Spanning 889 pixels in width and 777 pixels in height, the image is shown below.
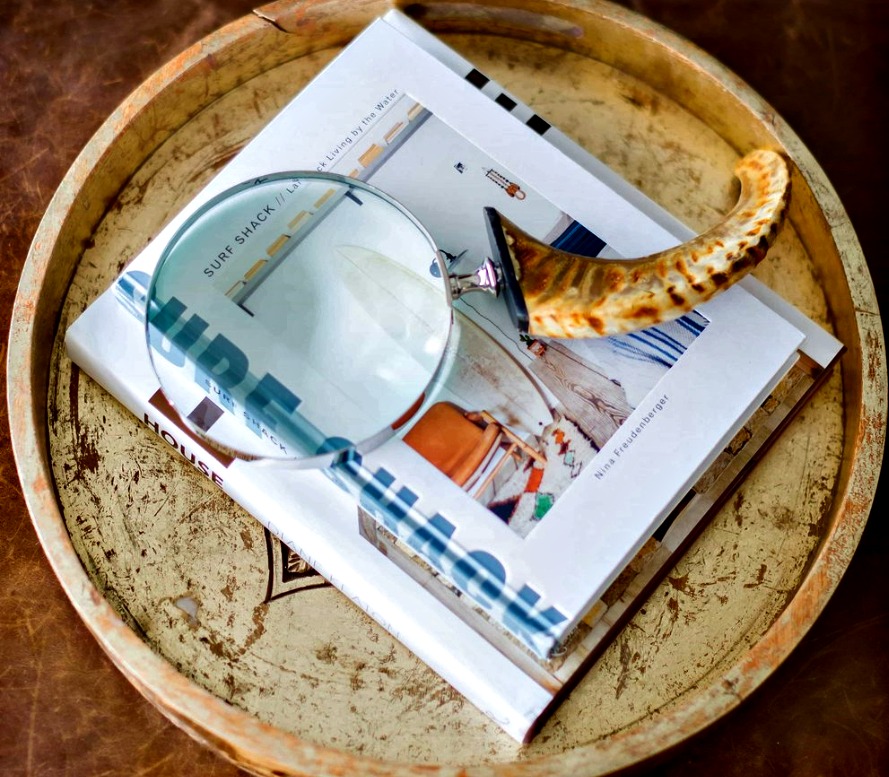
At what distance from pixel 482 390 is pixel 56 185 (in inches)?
17.3

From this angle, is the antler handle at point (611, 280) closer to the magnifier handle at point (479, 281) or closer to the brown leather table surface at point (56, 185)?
the magnifier handle at point (479, 281)

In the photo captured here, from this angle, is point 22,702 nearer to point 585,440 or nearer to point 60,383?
point 60,383

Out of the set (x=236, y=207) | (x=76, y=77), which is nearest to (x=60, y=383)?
(x=236, y=207)

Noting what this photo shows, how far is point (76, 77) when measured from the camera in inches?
34.3

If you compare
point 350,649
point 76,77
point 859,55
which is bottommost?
point 350,649

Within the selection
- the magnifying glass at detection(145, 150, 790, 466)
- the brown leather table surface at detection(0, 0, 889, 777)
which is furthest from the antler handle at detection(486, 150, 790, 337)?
the brown leather table surface at detection(0, 0, 889, 777)

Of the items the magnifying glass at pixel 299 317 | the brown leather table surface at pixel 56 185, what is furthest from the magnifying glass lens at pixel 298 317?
the brown leather table surface at pixel 56 185

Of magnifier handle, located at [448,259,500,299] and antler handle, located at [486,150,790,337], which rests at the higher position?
antler handle, located at [486,150,790,337]

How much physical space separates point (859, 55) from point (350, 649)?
69cm

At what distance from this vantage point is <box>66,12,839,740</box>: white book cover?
2.09 ft

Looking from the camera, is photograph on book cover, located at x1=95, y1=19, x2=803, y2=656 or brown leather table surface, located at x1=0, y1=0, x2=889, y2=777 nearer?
photograph on book cover, located at x1=95, y1=19, x2=803, y2=656

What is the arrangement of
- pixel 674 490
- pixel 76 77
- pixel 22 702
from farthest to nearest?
pixel 76 77, pixel 22 702, pixel 674 490

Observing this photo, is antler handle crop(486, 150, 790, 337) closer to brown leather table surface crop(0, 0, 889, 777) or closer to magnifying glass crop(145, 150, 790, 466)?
magnifying glass crop(145, 150, 790, 466)

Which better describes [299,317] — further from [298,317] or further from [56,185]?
[56,185]
